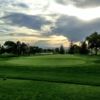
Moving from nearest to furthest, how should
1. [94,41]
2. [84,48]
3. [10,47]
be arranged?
1. [94,41]
2. [84,48]
3. [10,47]

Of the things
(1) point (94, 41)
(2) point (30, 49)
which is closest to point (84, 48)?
(1) point (94, 41)

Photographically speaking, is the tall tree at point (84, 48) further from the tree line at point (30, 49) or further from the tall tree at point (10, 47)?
the tall tree at point (10, 47)

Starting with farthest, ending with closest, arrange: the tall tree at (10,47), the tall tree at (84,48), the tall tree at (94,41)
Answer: the tall tree at (10,47) < the tall tree at (84,48) < the tall tree at (94,41)

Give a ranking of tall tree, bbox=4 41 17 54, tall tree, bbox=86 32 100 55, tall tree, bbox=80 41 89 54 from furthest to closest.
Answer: tall tree, bbox=4 41 17 54, tall tree, bbox=80 41 89 54, tall tree, bbox=86 32 100 55

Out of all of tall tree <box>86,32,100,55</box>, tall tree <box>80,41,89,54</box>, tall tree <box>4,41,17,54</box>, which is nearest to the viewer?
tall tree <box>86,32,100,55</box>

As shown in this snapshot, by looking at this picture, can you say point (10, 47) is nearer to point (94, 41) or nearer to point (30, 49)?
point (30, 49)

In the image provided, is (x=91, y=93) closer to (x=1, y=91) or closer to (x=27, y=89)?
(x=27, y=89)

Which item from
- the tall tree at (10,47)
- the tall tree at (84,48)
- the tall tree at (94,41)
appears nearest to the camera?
the tall tree at (94,41)

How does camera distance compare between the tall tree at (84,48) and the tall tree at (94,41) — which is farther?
the tall tree at (84,48)

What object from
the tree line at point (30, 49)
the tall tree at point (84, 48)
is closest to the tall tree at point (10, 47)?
the tree line at point (30, 49)

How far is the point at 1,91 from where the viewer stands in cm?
1459

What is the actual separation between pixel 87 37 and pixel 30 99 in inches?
4536

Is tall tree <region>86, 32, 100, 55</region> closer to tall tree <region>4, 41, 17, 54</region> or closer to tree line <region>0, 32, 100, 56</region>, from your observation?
tree line <region>0, 32, 100, 56</region>

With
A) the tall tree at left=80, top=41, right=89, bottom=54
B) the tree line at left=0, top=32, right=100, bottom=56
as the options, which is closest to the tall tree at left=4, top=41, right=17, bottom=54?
the tree line at left=0, top=32, right=100, bottom=56
